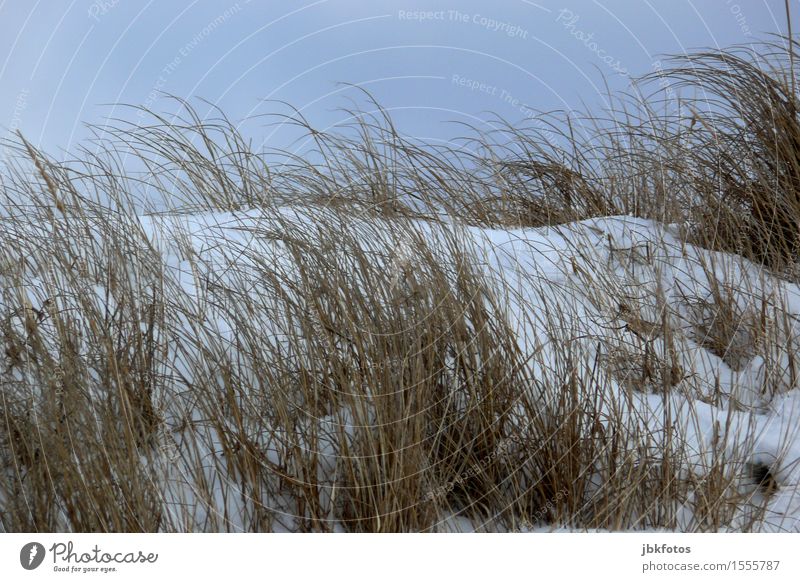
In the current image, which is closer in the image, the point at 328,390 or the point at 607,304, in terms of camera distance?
the point at 328,390

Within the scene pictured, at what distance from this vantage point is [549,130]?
4.38 m

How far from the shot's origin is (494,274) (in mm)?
2939

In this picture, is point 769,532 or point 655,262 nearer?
point 769,532

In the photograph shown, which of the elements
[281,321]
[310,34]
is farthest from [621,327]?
[310,34]

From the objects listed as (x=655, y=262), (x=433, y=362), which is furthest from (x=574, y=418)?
(x=655, y=262)

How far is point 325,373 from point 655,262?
1847mm

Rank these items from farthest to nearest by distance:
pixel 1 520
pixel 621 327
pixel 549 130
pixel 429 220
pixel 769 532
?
1. pixel 549 130
2. pixel 429 220
3. pixel 621 327
4. pixel 769 532
5. pixel 1 520

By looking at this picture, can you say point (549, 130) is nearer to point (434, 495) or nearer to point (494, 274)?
point (494, 274)

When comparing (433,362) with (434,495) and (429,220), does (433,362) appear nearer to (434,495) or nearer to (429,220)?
(434,495)

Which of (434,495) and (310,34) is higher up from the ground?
(310,34)

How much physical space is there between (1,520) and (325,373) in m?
0.96

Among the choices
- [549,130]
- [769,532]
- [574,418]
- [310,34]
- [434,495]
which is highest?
[310,34]

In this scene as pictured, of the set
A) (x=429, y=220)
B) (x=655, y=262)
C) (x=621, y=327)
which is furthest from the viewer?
(x=655, y=262)

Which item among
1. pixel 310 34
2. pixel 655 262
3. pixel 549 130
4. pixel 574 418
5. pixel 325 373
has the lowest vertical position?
pixel 574 418
